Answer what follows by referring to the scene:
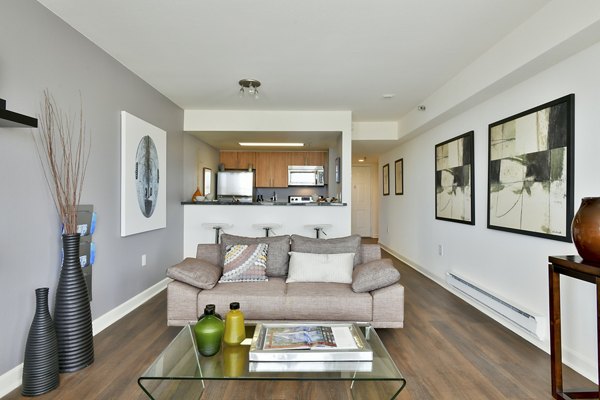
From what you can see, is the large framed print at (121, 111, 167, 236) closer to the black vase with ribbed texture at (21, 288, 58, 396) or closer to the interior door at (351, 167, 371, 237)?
the black vase with ribbed texture at (21, 288, 58, 396)

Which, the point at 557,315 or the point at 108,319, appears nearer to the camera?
the point at 557,315

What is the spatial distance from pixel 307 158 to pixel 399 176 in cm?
218

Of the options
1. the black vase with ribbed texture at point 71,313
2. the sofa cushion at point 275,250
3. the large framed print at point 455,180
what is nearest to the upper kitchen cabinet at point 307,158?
the large framed print at point 455,180

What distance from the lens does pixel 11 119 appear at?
174 cm

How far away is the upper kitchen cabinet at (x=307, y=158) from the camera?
24.4 ft

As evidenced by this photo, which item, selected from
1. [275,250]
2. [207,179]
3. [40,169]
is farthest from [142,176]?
[207,179]

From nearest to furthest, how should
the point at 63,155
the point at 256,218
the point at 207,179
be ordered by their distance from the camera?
the point at 63,155 < the point at 256,218 < the point at 207,179

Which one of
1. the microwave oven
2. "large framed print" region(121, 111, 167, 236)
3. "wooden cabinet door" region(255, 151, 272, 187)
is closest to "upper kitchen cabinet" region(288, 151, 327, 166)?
the microwave oven

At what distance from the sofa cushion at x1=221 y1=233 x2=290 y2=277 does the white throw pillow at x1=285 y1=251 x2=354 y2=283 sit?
0.16 m

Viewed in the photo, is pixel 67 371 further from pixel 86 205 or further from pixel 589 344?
pixel 589 344

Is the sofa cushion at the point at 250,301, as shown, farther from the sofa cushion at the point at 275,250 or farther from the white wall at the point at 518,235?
the white wall at the point at 518,235

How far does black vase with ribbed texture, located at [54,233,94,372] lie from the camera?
215 centimetres

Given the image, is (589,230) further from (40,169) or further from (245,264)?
(40,169)

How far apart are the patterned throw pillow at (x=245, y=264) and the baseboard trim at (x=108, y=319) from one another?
1108 mm
